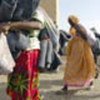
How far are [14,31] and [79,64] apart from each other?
5.47 metres

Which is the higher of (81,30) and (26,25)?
(26,25)

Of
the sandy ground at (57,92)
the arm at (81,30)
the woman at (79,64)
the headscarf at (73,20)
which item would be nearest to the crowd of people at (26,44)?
the sandy ground at (57,92)

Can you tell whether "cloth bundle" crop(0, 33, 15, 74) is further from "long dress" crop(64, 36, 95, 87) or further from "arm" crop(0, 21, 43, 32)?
"long dress" crop(64, 36, 95, 87)

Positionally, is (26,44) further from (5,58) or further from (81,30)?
(81,30)

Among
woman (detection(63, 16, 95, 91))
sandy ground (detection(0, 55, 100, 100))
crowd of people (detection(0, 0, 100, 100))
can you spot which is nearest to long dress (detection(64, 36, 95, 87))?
woman (detection(63, 16, 95, 91))

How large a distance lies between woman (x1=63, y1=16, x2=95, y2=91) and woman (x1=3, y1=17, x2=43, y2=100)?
4912 mm

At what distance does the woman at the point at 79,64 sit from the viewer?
1045cm

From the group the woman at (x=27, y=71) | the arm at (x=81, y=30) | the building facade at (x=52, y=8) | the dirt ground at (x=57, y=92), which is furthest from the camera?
the building facade at (x=52, y=8)

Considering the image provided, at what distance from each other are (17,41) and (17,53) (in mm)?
117

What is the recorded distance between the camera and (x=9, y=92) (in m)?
5.52

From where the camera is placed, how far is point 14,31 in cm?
528

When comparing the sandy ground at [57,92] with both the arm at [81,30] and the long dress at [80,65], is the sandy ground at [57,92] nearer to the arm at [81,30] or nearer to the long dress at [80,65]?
the long dress at [80,65]

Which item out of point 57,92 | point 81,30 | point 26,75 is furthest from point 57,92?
point 26,75

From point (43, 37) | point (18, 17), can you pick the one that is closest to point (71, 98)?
point (43, 37)
